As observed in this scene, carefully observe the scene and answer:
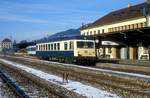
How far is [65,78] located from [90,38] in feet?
53.7

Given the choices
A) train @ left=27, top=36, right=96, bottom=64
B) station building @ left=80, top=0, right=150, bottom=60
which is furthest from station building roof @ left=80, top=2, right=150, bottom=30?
train @ left=27, top=36, right=96, bottom=64

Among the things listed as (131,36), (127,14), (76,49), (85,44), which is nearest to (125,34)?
(131,36)

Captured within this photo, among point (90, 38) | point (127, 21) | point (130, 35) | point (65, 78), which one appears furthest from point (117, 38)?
point (65, 78)

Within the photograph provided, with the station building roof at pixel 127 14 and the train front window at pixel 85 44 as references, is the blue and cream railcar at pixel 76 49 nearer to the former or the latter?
the train front window at pixel 85 44

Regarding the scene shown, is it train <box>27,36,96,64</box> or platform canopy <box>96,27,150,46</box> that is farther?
platform canopy <box>96,27,150,46</box>

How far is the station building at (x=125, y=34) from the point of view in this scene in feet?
144

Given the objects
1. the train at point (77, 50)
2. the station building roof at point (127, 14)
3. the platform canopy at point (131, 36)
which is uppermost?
the station building roof at point (127, 14)

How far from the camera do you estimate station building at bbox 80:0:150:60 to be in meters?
43.9

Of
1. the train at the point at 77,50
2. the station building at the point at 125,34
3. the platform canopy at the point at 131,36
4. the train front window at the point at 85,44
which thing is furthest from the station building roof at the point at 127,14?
the train front window at the point at 85,44

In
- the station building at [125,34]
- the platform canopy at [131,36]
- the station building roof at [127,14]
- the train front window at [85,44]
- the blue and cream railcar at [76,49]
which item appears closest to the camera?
the blue and cream railcar at [76,49]

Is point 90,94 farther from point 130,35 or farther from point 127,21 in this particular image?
point 127,21

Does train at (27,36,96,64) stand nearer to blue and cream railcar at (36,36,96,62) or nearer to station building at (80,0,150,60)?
blue and cream railcar at (36,36,96,62)

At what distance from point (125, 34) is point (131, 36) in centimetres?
159

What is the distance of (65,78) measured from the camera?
21156 mm
